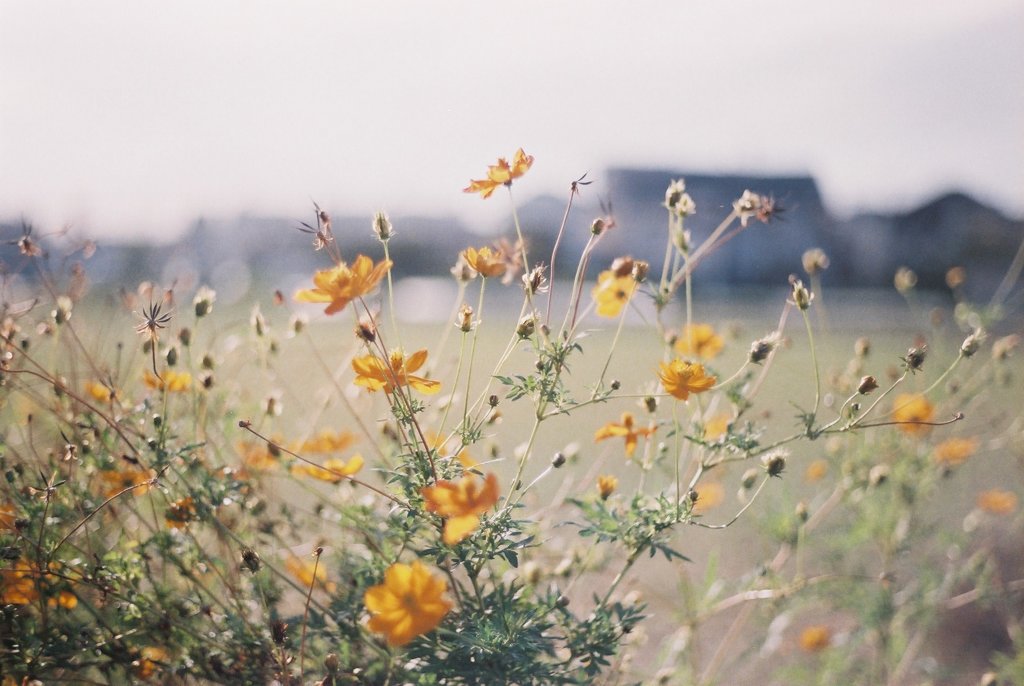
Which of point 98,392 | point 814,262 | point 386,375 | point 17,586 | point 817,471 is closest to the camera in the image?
point 386,375

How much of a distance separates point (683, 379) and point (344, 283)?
0.48 meters

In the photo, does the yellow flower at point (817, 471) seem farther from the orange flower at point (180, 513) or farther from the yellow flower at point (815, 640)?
the orange flower at point (180, 513)

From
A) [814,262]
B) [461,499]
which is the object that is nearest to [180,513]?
[461,499]

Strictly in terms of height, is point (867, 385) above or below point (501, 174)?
below

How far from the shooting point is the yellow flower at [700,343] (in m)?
1.46

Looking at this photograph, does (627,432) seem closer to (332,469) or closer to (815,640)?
(332,469)

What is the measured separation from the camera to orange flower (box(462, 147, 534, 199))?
1056 millimetres

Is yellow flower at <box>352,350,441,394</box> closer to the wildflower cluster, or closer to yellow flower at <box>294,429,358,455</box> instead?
the wildflower cluster

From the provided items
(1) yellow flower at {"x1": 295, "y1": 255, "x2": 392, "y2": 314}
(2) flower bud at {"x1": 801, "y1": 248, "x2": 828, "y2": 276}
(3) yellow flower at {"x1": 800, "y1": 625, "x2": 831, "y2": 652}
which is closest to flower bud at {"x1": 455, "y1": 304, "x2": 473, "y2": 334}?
(1) yellow flower at {"x1": 295, "y1": 255, "x2": 392, "y2": 314}

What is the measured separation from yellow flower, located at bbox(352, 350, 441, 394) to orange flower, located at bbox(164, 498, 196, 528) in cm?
36

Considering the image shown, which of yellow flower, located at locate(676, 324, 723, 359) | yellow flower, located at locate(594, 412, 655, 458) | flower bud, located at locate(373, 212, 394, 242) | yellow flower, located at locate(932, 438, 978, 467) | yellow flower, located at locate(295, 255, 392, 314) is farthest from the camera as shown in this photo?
yellow flower, located at locate(932, 438, 978, 467)

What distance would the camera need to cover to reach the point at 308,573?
52.2 inches

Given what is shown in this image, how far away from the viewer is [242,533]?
1.39 metres

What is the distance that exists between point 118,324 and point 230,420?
0.57 m
